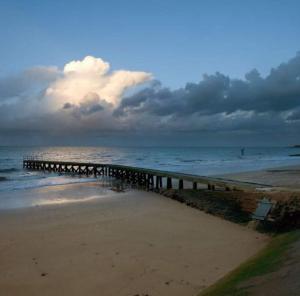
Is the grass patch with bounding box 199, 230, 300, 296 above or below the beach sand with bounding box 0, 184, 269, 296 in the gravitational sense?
above

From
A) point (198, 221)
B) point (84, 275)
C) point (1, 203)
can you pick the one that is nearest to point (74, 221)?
point (198, 221)

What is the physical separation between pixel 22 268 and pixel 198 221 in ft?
22.4

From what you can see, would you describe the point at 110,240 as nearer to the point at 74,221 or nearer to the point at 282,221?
the point at 74,221

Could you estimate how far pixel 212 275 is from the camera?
7156 mm

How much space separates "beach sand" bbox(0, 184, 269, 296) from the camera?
6.75 metres

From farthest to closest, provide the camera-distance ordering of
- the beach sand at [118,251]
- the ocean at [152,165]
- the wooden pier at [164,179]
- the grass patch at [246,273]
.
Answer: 1. the ocean at [152,165]
2. the wooden pier at [164,179]
3. the beach sand at [118,251]
4. the grass patch at [246,273]

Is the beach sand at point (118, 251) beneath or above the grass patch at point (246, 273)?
beneath

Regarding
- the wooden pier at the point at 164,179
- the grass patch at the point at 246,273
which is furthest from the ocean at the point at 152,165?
the grass patch at the point at 246,273

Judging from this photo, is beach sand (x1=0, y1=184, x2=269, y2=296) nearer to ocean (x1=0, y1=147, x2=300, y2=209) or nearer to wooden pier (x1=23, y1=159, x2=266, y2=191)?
wooden pier (x1=23, y1=159, x2=266, y2=191)

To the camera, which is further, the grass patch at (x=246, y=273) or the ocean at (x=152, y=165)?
the ocean at (x=152, y=165)

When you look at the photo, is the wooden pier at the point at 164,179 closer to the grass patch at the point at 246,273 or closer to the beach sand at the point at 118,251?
the beach sand at the point at 118,251

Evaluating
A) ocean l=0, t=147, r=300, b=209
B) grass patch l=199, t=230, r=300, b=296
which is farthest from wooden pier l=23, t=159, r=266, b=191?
grass patch l=199, t=230, r=300, b=296

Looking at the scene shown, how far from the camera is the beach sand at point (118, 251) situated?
675cm

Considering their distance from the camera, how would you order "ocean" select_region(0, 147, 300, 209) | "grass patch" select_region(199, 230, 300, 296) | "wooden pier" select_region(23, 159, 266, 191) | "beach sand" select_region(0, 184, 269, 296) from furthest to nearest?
"ocean" select_region(0, 147, 300, 209) < "wooden pier" select_region(23, 159, 266, 191) < "beach sand" select_region(0, 184, 269, 296) < "grass patch" select_region(199, 230, 300, 296)
